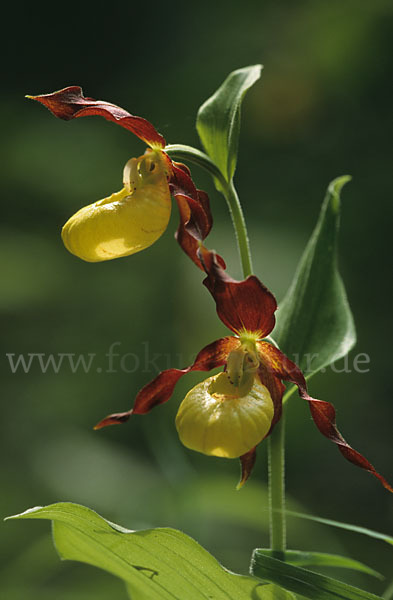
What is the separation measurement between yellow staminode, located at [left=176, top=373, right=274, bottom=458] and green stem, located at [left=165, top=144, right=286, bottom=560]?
0.35 feet

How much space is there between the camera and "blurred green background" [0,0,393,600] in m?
2.65

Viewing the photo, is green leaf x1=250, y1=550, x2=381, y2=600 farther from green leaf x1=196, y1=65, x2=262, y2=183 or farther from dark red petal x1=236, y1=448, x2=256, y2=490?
green leaf x1=196, y1=65, x2=262, y2=183

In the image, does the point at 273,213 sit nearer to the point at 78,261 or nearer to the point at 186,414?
the point at 78,261

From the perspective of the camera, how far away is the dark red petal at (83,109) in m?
1.13

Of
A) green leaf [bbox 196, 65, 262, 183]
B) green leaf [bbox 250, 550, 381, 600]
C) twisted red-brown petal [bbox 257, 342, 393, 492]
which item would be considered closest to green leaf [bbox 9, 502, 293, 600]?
green leaf [bbox 250, 550, 381, 600]

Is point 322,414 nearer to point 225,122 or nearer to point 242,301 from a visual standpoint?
point 242,301

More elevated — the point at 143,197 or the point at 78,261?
the point at 143,197

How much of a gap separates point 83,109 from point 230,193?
341 millimetres

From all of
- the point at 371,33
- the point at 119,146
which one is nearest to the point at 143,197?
the point at 119,146

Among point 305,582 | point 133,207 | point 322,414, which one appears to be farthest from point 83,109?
point 305,582

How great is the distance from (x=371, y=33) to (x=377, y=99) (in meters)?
0.36

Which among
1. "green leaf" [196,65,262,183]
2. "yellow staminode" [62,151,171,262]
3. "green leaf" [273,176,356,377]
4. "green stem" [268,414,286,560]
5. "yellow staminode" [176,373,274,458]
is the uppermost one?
"green leaf" [196,65,262,183]

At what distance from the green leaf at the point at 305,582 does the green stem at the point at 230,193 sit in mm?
545

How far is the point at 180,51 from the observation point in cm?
316
